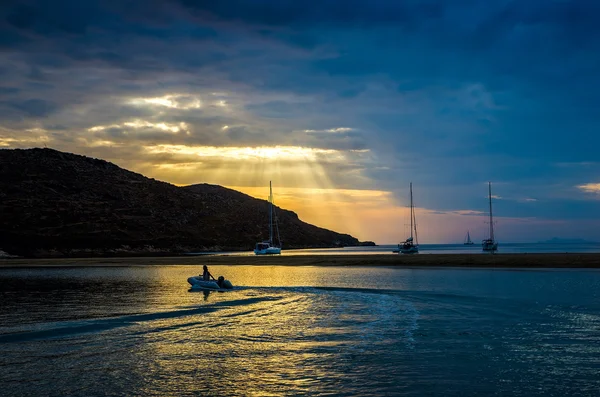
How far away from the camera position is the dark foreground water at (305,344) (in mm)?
17000

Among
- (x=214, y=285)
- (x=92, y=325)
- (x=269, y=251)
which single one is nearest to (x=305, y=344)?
(x=92, y=325)

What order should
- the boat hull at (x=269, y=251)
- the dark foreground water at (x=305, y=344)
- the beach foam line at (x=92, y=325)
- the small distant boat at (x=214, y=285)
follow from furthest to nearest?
the boat hull at (x=269, y=251) < the small distant boat at (x=214, y=285) < the beach foam line at (x=92, y=325) < the dark foreground water at (x=305, y=344)

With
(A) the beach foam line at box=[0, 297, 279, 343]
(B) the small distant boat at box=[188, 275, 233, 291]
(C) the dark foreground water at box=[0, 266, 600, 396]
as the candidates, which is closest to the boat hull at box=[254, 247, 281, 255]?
(B) the small distant boat at box=[188, 275, 233, 291]

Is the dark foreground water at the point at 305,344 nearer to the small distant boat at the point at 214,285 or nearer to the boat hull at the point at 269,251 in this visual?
the small distant boat at the point at 214,285

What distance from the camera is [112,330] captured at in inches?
1082

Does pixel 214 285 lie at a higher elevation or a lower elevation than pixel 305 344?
higher

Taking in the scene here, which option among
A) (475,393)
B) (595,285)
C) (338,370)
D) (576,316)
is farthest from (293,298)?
(595,285)

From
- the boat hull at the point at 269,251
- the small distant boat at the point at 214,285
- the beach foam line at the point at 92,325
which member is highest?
the boat hull at the point at 269,251

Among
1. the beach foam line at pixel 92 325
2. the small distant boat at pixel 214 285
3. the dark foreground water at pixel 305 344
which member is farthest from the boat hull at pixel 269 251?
the beach foam line at pixel 92 325

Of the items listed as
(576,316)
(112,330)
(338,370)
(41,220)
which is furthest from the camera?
(41,220)

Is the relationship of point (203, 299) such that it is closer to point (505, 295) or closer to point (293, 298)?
point (293, 298)

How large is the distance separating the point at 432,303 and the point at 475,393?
73.3ft

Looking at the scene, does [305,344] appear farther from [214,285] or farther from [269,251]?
[269,251]

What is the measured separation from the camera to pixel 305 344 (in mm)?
23406
